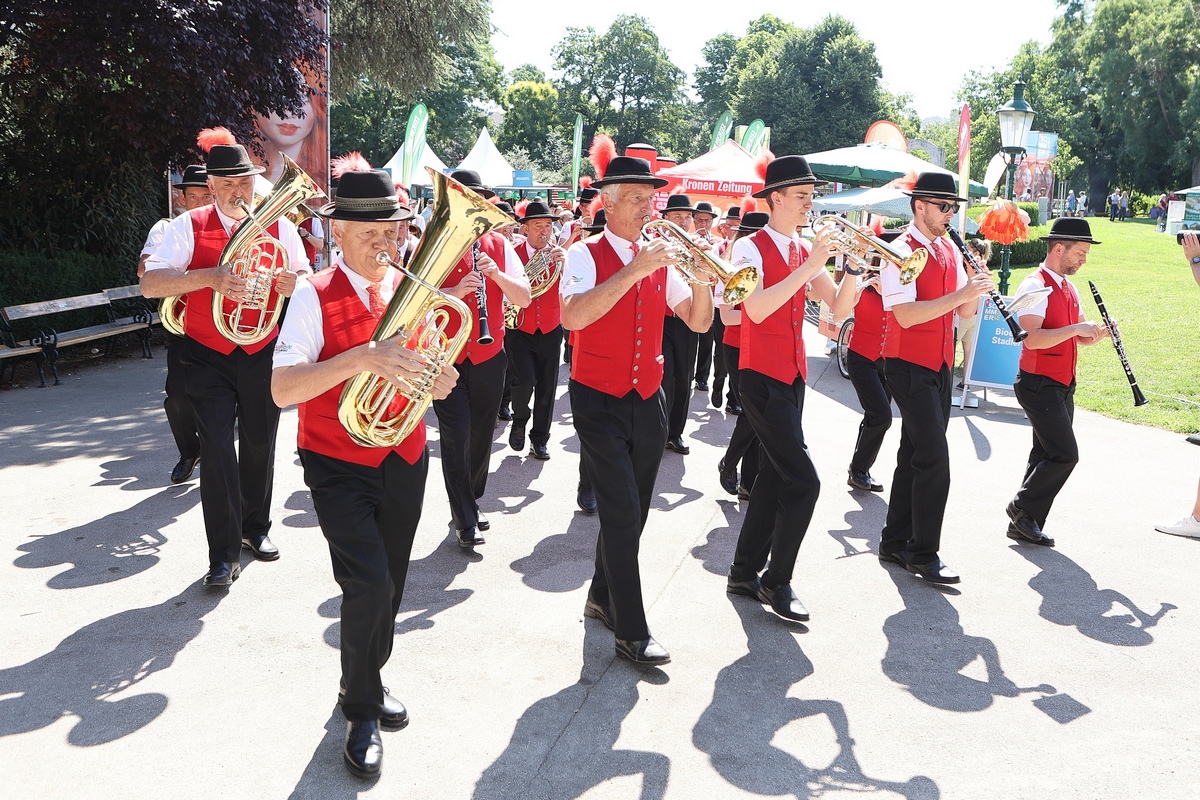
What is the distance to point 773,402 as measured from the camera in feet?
15.6

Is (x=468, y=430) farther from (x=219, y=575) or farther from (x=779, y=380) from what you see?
(x=779, y=380)

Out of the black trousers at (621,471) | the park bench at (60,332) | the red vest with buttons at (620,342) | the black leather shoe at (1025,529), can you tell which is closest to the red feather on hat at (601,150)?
the black leather shoe at (1025,529)

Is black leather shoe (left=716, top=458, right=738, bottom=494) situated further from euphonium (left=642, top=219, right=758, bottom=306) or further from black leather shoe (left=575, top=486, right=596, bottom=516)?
euphonium (left=642, top=219, right=758, bottom=306)

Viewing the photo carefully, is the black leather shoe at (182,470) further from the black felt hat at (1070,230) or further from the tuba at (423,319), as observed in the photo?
the black felt hat at (1070,230)

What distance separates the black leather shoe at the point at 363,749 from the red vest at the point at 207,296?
2411mm

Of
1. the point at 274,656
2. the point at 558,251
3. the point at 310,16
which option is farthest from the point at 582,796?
the point at 310,16

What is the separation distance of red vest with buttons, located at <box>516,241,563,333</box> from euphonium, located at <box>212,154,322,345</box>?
2.74 m

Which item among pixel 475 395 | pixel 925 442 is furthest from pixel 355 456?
pixel 925 442

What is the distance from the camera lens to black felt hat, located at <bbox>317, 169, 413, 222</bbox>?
3.30 m

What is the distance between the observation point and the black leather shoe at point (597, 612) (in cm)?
463

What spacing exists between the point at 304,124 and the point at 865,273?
10.5m

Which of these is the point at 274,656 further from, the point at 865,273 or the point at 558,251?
the point at 558,251

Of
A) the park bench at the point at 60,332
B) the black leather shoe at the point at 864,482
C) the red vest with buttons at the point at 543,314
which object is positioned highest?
the red vest with buttons at the point at 543,314

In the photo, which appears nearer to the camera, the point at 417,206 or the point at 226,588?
the point at 226,588
